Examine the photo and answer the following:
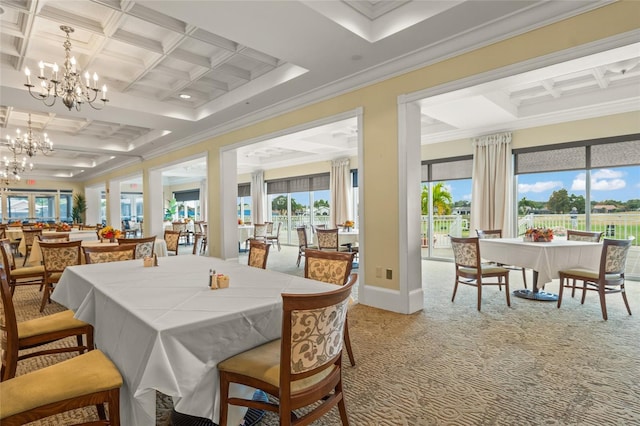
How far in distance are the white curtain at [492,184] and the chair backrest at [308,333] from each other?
6.34 metres

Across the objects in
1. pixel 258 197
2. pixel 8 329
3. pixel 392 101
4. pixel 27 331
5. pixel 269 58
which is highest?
pixel 269 58

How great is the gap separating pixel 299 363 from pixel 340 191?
862 cm

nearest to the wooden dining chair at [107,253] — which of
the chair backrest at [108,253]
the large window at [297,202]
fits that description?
the chair backrest at [108,253]

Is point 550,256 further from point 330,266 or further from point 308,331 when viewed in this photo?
point 308,331

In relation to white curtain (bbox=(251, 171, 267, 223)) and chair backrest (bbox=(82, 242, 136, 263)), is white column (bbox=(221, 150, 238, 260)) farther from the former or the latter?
white curtain (bbox=(251, 171, 267, 223))

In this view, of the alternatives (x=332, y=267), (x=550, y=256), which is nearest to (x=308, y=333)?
(x=332, y=267)

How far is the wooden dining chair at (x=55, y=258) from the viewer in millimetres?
3980

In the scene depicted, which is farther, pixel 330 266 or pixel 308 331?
pixel 330 266

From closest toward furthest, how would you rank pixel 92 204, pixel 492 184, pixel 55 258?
pixel 55 258, pixel 492 184, pixel 92 204

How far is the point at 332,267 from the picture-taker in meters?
2.75

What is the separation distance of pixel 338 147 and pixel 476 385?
7515 millimetres

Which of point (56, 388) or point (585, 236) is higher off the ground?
point (585, 236)

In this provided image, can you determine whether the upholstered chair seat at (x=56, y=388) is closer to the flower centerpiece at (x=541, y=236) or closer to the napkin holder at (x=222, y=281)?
the napkin holder at (x=222, y=281)

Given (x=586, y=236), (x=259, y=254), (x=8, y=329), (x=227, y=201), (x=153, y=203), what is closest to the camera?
(x=8, y=329)
